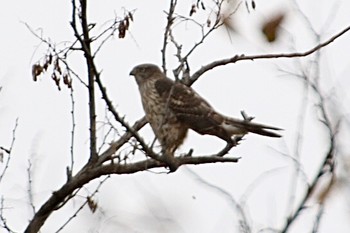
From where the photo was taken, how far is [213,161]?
659cm

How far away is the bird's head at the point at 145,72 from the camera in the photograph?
29.7 ft

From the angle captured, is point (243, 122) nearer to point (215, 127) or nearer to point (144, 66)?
point (215, 127)

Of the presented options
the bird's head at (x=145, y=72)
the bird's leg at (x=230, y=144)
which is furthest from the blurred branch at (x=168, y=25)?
the bird's head at (x=145, y=72)

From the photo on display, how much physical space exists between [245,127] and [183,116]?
65 centimetres

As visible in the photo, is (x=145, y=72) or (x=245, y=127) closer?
(x=245, y=127)

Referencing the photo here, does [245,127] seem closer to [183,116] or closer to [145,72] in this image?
[183,116]

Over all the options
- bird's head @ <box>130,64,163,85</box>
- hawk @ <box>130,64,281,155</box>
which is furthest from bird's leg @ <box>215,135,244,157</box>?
bird's head @ <box>130,64,163,85</box>

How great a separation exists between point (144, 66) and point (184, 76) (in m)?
1.73

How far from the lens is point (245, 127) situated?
7.89 m

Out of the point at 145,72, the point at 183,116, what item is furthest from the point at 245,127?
the point at 145,72

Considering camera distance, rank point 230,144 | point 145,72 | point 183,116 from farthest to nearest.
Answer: point 145,72
point 183,116
point 230,144

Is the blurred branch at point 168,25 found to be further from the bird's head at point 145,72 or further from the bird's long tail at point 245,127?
the bird's head at point 145,72

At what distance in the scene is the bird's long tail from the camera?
7617 mm

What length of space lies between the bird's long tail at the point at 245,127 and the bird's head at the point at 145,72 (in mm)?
1223
